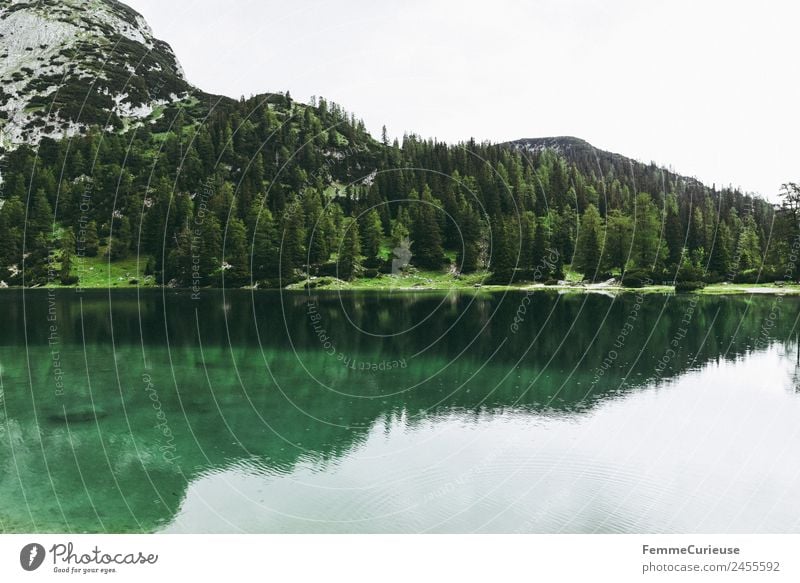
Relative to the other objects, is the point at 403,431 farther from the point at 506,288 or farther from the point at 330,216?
the point at 330,216

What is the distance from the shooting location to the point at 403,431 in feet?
71.8

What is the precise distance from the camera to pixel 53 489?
1653 cm

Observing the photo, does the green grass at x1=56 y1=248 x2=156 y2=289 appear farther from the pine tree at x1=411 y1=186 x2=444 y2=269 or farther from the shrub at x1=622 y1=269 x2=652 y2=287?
the shrub at x1=622 y1=269 x2=652 y2=287

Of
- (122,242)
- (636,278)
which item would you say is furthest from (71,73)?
(636,278)

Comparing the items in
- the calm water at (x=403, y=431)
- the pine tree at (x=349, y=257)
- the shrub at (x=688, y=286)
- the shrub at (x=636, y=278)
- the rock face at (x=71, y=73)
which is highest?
the rock face at (x=71, y=73)

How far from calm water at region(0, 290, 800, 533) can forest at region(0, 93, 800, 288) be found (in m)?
48.0

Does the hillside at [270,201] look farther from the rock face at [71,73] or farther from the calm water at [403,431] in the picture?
the calm water at [403,431]

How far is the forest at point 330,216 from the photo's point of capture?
9456 centimetres

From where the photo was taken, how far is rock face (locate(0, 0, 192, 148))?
143875mm

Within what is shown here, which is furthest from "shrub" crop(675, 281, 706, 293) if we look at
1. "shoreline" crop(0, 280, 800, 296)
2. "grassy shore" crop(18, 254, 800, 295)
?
"grassy shore" crop(18, 254, 800, 295)

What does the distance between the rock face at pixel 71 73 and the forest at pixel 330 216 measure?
936 centimetres

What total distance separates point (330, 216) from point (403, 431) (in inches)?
3587

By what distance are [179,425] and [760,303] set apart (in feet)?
206

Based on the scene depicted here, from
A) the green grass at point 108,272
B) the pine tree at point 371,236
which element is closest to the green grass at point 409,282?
the pine tree at point 371,236
